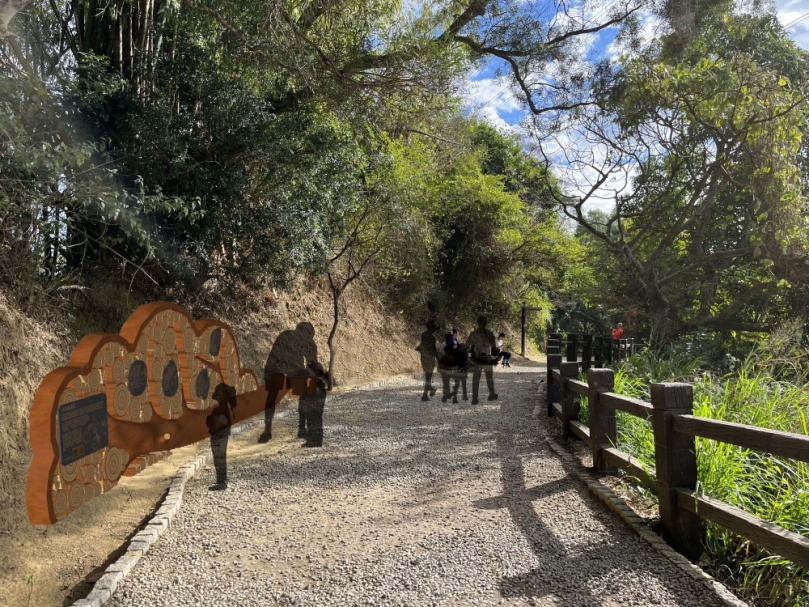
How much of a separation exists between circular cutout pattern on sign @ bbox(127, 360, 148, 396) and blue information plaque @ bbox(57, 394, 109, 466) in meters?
0.46

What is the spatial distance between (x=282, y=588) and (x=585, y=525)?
2075 mm

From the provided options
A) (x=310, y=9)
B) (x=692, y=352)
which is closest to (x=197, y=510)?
(x=310, y=9)

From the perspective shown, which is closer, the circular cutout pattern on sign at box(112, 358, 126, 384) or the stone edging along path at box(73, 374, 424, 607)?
the stone edging along path at box(73, 374, 424, 607)

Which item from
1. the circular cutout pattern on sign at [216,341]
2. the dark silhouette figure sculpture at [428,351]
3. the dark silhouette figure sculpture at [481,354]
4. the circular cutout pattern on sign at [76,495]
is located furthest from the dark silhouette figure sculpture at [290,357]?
the circular cutout pattern on sign at [76,495]

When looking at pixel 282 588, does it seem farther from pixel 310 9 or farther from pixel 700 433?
pixel 310 9

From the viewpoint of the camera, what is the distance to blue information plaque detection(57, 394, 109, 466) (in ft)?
13.2

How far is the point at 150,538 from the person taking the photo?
3.80 metres

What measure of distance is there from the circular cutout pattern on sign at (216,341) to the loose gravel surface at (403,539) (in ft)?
4.55

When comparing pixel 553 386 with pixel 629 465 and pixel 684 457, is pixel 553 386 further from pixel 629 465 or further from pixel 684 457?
pixel 684 457

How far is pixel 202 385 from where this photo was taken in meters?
6.66

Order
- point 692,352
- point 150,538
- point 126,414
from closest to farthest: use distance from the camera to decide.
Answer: point 150,538 → point 126,414 → point 692,352

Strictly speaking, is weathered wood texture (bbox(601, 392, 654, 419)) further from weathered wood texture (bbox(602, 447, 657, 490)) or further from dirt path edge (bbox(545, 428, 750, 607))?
dirt path edge (bbox(545, 428, 750, 607))

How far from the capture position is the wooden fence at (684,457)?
8.46 feet

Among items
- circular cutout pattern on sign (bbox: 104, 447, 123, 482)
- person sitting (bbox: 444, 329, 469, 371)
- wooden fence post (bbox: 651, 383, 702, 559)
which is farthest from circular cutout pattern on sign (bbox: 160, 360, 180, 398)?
person sitting (bbox: 444, 329, 469, 371)
